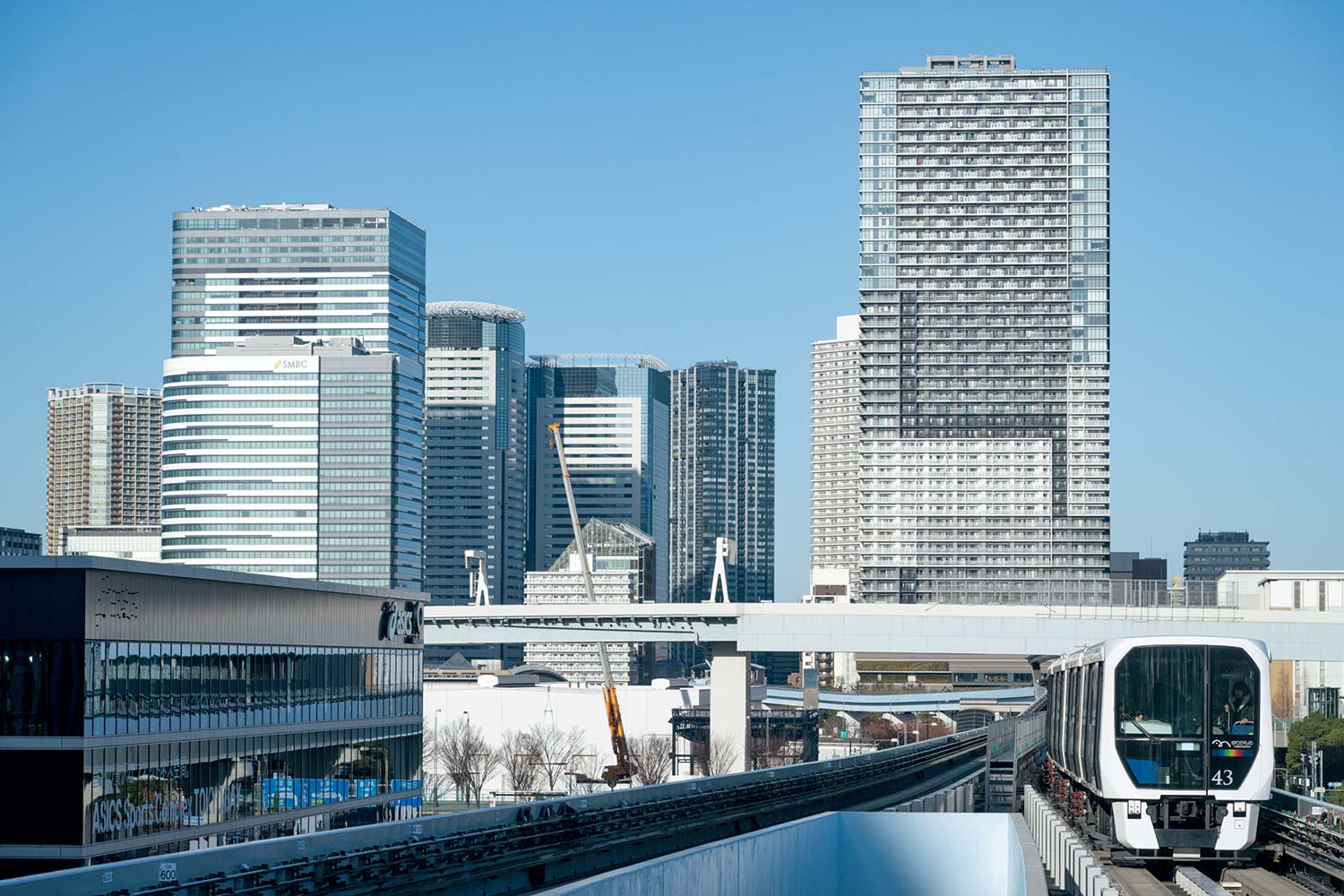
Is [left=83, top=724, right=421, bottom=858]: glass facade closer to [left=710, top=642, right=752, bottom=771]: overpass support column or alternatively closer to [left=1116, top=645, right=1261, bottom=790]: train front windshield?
[left=1116, top=645, right=1261, bottom=790]: train front windshield

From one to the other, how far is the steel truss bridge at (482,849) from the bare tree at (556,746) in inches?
3760

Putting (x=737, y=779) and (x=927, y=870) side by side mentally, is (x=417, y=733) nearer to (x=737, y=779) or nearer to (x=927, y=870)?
(x=737, y=779)

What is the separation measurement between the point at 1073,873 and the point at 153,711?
29150 millimetres

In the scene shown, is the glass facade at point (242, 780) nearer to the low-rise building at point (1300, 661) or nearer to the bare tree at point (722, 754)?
the bare tree at point (722, 754)

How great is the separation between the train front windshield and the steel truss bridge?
10.4m

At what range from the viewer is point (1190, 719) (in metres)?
32.5

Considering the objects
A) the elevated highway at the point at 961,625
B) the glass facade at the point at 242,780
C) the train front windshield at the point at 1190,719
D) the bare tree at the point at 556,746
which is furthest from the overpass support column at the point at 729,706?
the train front windshield at the point at 1190,719

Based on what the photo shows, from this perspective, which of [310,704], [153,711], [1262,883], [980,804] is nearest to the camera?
[1262,883]

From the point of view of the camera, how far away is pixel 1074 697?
3875cm

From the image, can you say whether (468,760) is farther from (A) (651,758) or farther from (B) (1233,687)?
(B) (1233,687)

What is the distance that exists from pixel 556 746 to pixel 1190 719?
127356 mm

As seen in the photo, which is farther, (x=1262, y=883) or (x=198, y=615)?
(x=198, y=615)

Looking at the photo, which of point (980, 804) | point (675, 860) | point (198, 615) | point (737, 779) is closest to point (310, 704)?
point (198, 615)

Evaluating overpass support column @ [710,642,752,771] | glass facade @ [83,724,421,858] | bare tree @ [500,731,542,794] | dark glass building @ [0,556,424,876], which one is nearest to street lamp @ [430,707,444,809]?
bare tree @ [500,731,542,794]
